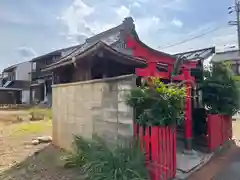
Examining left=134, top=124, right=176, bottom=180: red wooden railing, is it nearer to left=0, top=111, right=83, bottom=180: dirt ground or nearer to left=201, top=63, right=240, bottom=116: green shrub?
left=0, top=111, right=83, bottom=180: dirt ground

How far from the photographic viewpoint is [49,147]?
8.15 meters

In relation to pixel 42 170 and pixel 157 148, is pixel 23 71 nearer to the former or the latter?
pixel 42 170

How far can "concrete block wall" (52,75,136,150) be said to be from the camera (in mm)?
5012

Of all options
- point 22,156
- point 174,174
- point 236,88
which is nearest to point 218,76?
point 236,88

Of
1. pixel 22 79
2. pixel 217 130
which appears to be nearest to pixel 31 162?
pixel 217 130

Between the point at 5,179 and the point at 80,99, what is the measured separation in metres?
2.58

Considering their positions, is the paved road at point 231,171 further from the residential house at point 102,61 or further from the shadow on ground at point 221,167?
the residential house at point 102,61

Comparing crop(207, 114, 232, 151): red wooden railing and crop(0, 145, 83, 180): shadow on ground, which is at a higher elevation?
crop(207, 114, 232, 151): red wooden railing

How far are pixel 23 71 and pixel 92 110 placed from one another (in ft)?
120

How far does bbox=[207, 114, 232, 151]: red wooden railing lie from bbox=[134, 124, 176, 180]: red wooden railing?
2.77m

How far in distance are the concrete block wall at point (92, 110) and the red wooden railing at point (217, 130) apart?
10.8 feet

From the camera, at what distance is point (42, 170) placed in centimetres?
580

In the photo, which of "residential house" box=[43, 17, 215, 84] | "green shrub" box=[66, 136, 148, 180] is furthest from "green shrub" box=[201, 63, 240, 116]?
"green shrub" box=[66, 136, 148, 180]

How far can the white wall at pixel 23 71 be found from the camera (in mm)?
39344
